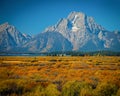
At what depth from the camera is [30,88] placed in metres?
32.9

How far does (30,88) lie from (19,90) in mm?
1517

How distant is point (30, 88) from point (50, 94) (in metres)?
5.16

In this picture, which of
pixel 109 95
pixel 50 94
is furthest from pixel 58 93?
pixel 109 95

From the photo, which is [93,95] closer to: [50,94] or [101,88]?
[101,88]

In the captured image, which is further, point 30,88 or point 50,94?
point 30,88

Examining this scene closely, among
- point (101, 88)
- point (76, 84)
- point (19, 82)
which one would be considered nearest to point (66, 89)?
point (76, 84)

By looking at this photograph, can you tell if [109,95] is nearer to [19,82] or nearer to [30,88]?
[30,88]

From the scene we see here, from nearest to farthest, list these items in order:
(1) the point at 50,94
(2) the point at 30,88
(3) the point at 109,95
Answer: (1) the point at 50,94 → (3) the point at 109,95 → (2) the point at 30,88

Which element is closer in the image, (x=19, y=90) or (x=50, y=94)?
(x=50, y=94)

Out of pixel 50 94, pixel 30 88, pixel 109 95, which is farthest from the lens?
pixel 30 88

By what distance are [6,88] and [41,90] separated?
14.5 feet

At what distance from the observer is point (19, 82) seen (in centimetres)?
3459

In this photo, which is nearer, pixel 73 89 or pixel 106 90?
pixel 106 90

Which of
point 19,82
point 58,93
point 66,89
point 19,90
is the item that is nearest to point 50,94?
point 58,93
